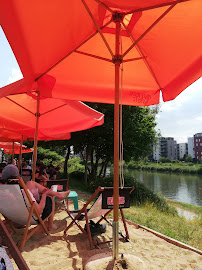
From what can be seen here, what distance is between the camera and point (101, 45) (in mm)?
2893

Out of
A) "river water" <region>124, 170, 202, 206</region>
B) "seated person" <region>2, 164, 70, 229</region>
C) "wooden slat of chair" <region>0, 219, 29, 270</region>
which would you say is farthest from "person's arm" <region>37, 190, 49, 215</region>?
"river water" <region>124, 170, 202, 206</region>

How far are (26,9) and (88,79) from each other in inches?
57.2

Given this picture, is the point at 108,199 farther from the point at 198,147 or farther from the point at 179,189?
the point at 198,147

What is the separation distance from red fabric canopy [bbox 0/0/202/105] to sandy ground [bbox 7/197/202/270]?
6.96ft

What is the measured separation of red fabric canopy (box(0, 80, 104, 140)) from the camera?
486cm

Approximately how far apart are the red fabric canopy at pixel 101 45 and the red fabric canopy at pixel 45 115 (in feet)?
3.74

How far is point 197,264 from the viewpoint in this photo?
2588 millimetres

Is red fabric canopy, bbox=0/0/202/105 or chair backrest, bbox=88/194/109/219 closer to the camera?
red fabric canopy, bbox=0/0/202/105

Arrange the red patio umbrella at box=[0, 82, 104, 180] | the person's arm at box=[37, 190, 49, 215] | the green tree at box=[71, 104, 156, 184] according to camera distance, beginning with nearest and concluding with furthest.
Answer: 1. the person's arm at box=[37, 190, 49, 215]
2. the red patio umbrella at box=[0, 82, 104, 180]
3. the green tree at box=[71, 104, 156, 184]

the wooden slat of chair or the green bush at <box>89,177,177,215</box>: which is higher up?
the wooden slat of chair

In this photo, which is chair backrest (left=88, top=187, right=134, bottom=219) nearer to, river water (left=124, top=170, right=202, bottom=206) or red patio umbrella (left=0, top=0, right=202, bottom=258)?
red patio umbrella (left=0, top=0, right=202, bottom=258)

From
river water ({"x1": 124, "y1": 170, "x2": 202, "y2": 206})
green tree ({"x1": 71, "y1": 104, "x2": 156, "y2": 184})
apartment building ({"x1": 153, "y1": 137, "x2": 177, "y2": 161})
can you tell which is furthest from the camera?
apartment building ({"x1": 153, "y1": 137, "x2": 177, "y2": 161})

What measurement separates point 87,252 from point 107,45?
2.55m

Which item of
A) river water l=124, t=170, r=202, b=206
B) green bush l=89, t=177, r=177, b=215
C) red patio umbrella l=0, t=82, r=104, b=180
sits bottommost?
river water l=124, t=170, r=202, b=206
